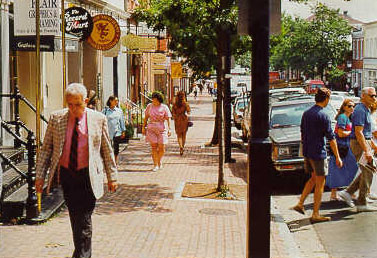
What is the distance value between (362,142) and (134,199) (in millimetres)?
3834

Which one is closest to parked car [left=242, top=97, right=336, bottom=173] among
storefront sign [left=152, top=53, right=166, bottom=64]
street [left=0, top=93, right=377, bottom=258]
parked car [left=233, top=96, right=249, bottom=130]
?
street [left=0, top=93, right=377, bottom=258]

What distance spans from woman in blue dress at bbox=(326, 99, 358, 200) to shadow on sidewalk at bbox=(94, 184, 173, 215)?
2754 millimetres

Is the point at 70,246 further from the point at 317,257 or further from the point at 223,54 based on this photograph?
the point at 223,54

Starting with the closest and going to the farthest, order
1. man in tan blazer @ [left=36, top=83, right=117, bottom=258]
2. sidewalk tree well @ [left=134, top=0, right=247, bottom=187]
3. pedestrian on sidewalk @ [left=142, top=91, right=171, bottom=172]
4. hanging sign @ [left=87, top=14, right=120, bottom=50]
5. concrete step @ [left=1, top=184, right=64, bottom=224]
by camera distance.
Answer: man in tan blazer @ [left=36, top=83, right=117, bottom=258] → concrete step @ [left=1, top=184, right=64, bottom=224] → sidewalk tree well @ [left=134, top=0, right=247, bottom=187] → pedestrian on sidewalk @ [left=142, top=91, right=171, bottom=172] → hanging sign @ [left=87, top=14, right=120, bottom=50]

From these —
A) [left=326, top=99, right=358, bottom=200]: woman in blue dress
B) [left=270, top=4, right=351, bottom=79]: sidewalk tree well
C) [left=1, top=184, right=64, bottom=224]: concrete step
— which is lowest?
[left=1, top=184, right=64, bottom=224]: concrete step

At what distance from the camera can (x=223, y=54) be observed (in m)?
14.0

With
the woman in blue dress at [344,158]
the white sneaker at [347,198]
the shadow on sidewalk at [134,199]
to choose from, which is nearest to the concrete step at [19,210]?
the shadow on sidewalk at [134,199]

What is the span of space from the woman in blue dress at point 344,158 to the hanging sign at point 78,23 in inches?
268

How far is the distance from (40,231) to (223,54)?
6881 mm

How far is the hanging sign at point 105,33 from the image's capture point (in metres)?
17.4

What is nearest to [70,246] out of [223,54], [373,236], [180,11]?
[373,236]

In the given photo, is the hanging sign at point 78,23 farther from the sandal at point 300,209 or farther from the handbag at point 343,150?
the sandal at point 300,209

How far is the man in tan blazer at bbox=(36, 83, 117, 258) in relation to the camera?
628 centimetres

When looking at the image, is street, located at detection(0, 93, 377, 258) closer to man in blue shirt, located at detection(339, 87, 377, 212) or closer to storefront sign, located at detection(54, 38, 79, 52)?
man in blue shirt, located at detection(339, 87, 377, 212)
